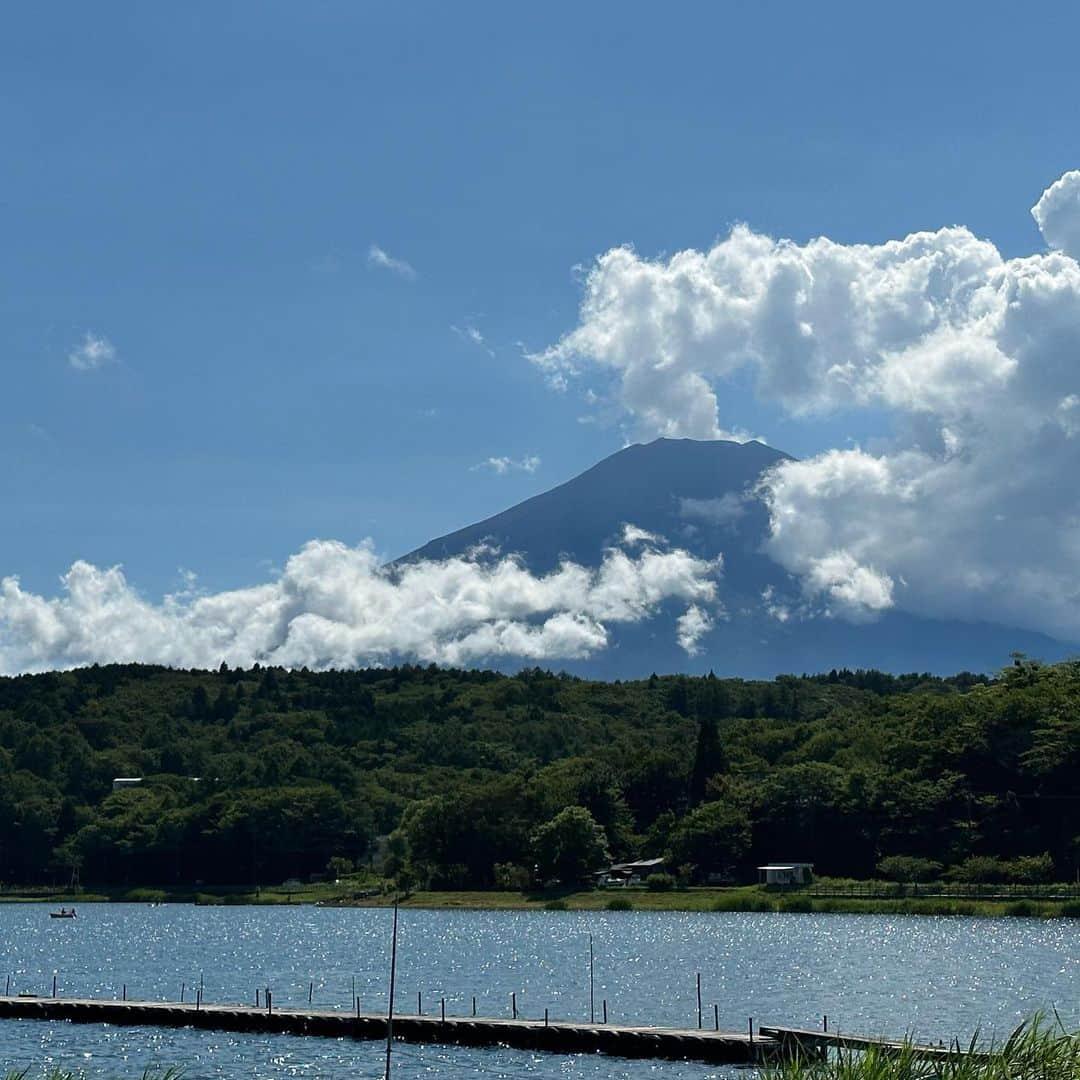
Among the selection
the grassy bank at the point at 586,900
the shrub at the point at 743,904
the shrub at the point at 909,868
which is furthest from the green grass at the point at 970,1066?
the shrub at the point at 909,868

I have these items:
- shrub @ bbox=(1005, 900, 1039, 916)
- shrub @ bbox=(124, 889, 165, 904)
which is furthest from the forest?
shrub @ bbox=(1005, 900, 1039, 916)

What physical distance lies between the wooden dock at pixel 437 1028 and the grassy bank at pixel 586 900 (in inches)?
2476

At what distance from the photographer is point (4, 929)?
131 metres

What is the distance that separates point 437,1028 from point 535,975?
23.4 metres

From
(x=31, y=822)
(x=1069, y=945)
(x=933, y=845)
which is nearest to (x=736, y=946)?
(x=1069, y=945)

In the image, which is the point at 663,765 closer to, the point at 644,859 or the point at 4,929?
the point at 644,859

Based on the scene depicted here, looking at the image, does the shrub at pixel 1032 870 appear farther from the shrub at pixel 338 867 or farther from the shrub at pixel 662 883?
the shrub at pixel 338 867

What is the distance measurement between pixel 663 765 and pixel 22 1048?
333 feet

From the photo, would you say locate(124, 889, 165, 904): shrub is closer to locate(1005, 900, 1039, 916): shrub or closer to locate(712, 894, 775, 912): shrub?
locate(712, 894, 775, 912): shrub

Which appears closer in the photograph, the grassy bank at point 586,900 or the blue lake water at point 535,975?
the blue lake water at point 535,975

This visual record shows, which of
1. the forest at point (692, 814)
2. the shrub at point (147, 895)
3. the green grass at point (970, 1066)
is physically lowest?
the shrub at point (147, 895)

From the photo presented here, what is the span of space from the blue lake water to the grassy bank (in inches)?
58.3

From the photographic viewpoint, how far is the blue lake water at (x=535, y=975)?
53.2 meters

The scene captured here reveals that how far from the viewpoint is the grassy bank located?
112188mm
